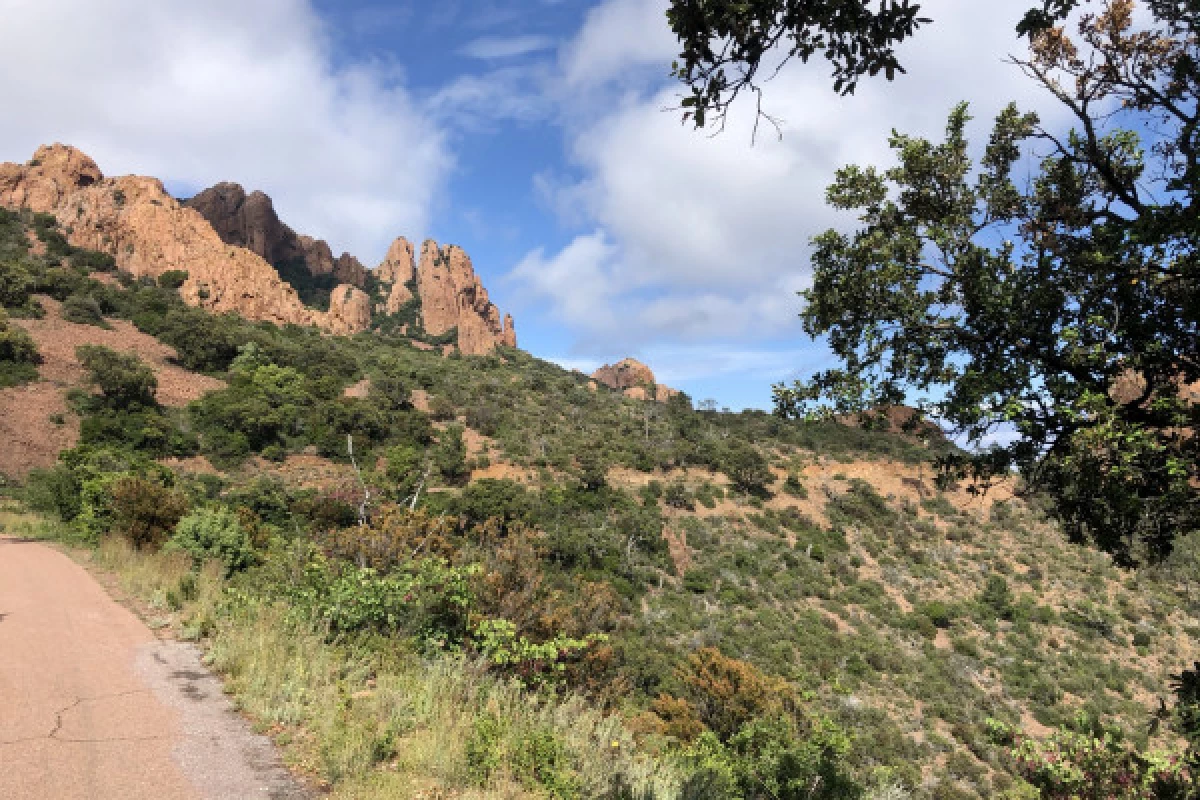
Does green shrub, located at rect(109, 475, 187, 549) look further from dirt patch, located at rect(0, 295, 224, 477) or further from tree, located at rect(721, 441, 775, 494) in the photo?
tree, located at rect(721, 441, 775, 494)

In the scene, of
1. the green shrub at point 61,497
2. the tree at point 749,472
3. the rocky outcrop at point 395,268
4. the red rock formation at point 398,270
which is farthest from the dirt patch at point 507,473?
the red rock formation at point 398,270

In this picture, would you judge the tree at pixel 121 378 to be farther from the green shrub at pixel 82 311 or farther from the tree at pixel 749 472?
the tree at pixel 749 472

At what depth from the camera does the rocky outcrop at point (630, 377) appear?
96625 millimetres

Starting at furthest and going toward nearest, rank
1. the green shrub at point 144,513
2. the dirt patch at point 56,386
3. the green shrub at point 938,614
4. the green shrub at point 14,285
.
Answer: the green shrub at point 14,285
the green shrub at point 938,614
the dirt patch at point 56,386
the green shrub at point 144,513

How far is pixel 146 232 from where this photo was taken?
191 feet

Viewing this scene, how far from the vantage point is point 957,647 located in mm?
27422

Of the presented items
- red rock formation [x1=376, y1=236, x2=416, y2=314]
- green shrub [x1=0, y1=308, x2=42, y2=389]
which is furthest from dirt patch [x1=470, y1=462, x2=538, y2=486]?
red rock formation [x1=376, y1=236, x2=416, y2=314]

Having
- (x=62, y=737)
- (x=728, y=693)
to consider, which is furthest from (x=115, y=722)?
(x=728, y=693)

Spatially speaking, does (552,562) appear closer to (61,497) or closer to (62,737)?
(61,497)

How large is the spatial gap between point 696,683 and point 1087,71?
14104mm

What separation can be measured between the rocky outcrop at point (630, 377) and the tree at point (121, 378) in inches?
2701

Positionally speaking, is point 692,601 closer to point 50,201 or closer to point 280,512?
point 280,512

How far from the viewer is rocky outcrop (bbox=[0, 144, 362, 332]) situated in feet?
183

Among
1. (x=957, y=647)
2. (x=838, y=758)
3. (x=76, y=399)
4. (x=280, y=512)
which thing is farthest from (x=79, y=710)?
(x=76, y=399)
